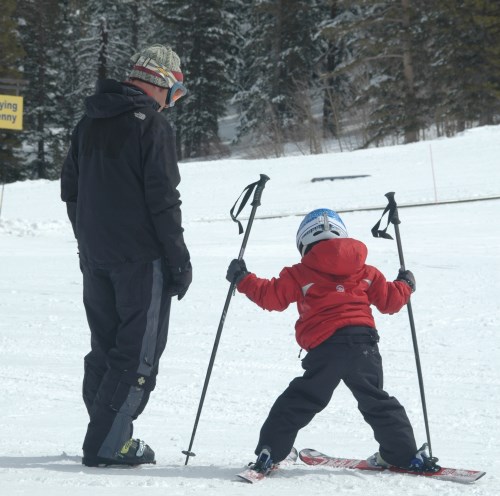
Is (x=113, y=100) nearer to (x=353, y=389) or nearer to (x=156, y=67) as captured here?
(x=156, y=67)

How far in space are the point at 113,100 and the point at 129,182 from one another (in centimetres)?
40

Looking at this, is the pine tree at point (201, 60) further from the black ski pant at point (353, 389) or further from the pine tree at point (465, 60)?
the black ski pant at point (353, 389)

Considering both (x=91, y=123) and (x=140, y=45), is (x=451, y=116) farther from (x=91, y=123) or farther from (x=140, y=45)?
(x=91, y=123)

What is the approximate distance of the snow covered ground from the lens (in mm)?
3861

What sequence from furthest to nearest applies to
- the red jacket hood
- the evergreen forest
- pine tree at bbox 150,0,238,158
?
pine tree at bbox 150,0,238,158
the evergreen forest
the red jacket hood

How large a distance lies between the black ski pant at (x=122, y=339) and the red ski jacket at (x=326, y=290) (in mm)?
479

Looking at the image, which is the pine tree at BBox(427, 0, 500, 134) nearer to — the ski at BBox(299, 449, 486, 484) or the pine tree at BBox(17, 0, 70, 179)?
the pine tree at BBox(17, 0, 70, 179)

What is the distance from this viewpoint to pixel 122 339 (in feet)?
13.2

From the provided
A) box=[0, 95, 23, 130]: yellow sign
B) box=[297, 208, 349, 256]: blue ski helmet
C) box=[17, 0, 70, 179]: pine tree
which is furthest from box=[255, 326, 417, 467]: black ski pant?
box=[17, 0, 70, 179]: pine tree

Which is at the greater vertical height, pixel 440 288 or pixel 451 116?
pixel 451 116

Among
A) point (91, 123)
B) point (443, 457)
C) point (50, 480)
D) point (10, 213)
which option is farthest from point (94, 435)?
point (10, 213)

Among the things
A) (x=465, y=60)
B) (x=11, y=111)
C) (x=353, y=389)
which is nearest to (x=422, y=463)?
(x=353, y=389)

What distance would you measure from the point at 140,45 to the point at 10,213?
2868 cm

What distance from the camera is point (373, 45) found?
3412 cm
